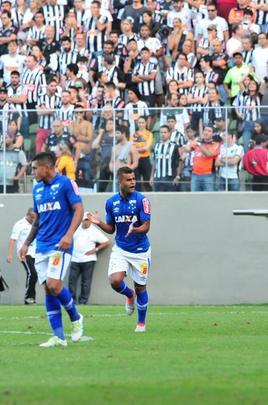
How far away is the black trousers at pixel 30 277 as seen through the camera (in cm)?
2584

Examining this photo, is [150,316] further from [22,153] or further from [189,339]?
[22,153]

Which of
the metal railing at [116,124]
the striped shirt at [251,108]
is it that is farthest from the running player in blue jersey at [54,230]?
the striped shirt at [251,108]

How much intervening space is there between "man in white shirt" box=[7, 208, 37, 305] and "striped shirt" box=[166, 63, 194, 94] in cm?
410

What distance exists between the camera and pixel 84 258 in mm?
26109

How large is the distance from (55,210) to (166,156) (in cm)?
1083

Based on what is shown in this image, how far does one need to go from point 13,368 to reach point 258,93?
14.3 m

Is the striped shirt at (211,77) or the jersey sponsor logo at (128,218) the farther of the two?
the striped shirt at (211,77)

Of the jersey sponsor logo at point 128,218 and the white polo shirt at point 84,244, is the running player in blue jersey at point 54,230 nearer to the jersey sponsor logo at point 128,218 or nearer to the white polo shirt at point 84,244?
the jersey sponsor logo at point 128,218

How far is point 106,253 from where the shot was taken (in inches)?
1047

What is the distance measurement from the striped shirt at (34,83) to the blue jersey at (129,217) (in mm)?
11060

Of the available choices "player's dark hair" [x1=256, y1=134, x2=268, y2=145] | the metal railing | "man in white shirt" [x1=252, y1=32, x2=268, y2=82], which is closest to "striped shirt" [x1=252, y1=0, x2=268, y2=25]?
"man in white shirt" [x1=252, y1=32, x2=268, y2=82]

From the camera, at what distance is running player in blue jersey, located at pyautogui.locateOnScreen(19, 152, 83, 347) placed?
44.6 feet

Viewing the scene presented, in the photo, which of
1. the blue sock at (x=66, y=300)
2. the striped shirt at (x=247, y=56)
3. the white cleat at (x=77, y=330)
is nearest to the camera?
the blue sock at (x=66, y=300)

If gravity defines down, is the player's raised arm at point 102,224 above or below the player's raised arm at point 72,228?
below
